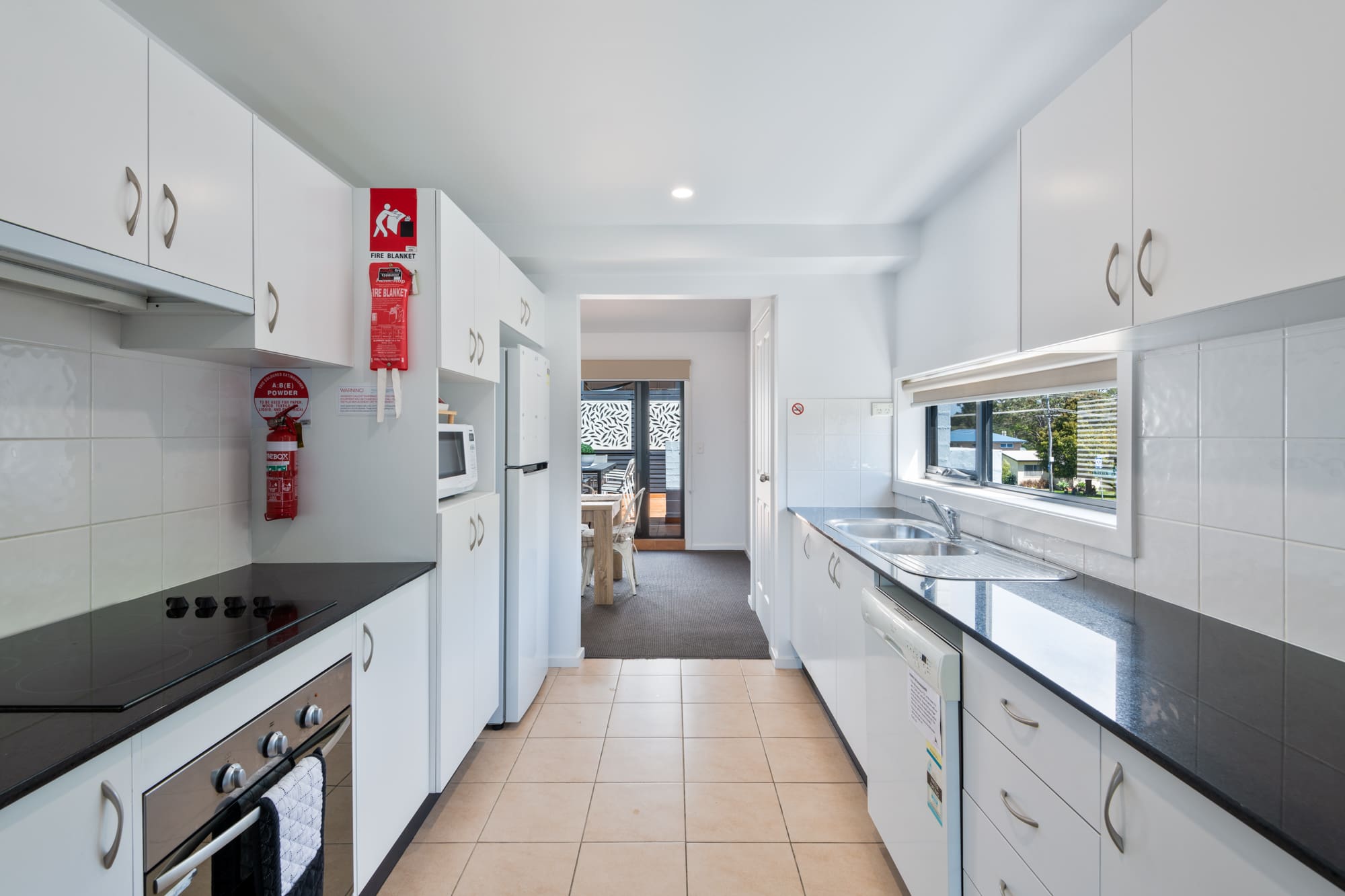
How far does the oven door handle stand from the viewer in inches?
36.2

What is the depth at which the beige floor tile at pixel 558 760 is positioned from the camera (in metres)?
2.29

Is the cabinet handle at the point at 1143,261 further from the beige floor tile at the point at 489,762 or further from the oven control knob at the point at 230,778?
the beige floor tile at the point at 489,762

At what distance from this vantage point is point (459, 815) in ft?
6.79

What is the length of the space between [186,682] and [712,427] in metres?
5.74

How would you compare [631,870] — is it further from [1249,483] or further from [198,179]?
[198,179]

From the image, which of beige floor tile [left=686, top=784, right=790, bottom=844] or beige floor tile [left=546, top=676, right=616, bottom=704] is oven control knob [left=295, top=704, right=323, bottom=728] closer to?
beige floor tile [left=686, top=784, right=790, bottom=844]

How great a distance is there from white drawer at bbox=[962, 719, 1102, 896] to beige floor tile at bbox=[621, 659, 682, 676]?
212 centimetres

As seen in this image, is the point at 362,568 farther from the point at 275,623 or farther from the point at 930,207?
the point at 930,207

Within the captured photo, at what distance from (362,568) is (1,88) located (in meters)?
1.35

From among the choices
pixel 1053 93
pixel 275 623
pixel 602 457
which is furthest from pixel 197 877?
pixel 602 457

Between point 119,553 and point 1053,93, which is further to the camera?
point 1053,93

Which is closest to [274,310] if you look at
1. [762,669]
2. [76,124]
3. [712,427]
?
[76,124]

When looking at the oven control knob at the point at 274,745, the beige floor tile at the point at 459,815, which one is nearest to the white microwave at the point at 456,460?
the oven control knob at the point at 274,745

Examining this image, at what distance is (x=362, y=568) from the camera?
1.86 meters
